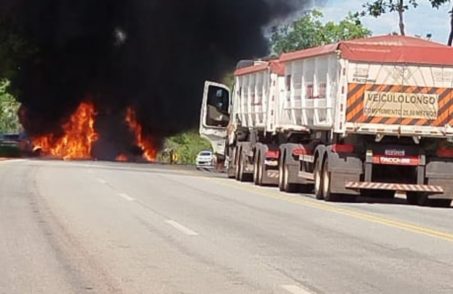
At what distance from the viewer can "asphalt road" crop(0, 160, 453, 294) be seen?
439 inches

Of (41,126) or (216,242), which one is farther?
(41,126)

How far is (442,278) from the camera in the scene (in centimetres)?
1187

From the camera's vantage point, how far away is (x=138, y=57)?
181 ft

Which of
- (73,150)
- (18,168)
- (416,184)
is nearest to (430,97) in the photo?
(416,184)

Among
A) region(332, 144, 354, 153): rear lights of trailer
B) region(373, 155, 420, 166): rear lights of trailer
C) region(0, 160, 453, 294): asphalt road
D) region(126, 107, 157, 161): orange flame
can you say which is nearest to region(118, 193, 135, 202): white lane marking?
region(0, 160, 453, 294): asphalt road

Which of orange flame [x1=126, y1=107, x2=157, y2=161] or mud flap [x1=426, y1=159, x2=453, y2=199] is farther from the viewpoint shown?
orange flame [x1=126, y1=107, x2=157, y2=161]

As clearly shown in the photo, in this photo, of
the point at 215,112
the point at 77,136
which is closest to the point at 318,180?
the point at 215,112

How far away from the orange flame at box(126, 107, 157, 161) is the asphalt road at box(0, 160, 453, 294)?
101ft

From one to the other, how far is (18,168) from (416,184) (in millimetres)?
16980

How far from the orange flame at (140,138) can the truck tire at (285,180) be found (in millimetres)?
27814

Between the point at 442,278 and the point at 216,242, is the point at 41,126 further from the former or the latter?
the point at 442,278

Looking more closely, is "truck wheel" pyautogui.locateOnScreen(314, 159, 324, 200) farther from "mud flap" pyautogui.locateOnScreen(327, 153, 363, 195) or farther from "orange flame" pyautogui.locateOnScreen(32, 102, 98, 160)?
"orange flame" pyautogui.locateOnScreen(32, 102, 98, 160)

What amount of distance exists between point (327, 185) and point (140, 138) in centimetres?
3324

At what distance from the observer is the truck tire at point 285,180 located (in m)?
28.1
